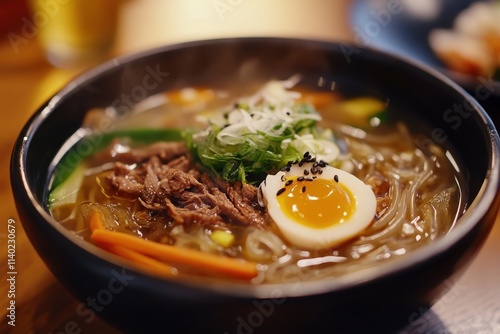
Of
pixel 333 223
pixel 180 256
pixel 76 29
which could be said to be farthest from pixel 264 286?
pixel 76 29

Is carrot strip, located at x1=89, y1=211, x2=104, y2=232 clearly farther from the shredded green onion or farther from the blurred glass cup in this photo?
the blurred glass cup

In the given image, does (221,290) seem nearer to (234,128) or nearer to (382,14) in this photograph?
(234,128)

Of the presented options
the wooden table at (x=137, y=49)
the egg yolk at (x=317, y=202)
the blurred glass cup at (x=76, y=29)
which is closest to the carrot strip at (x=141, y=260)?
the wooden table at (x=137, y=49)

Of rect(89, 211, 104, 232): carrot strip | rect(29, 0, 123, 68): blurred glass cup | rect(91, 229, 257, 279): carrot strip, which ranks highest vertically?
rect(29, 0, 123, 68): blurred glass cup

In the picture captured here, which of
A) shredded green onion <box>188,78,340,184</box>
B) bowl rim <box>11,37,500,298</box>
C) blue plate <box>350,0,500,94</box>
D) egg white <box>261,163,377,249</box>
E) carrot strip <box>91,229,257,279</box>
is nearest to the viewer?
bowl rim <box>11,37,500,298</box>

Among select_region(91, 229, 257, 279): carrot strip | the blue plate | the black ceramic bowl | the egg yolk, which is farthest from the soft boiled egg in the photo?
the blue plate

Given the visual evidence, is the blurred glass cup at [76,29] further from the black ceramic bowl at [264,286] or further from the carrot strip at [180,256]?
the carrot strip at [180,256]

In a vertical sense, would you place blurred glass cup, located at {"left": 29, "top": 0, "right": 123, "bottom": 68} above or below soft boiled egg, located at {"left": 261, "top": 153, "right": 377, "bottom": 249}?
above
